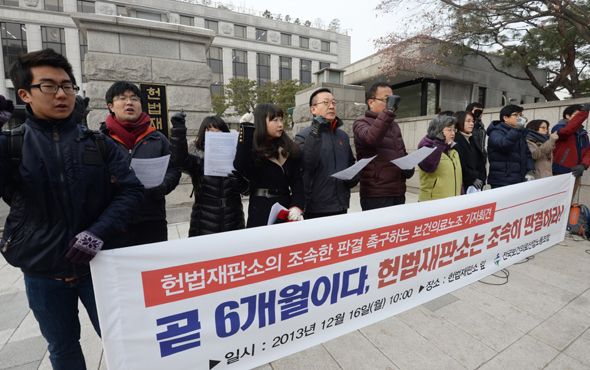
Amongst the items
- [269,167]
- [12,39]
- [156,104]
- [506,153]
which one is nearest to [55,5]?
[12,39]

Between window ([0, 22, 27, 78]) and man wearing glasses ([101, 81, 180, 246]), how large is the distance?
113 ft

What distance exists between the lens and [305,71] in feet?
140

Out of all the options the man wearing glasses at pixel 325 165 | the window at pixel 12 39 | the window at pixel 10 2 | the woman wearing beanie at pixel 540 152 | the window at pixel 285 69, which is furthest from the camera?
the window at pixel 285 69

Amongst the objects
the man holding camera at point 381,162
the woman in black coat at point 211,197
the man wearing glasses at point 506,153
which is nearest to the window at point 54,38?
the woman in black coat at point 211,197

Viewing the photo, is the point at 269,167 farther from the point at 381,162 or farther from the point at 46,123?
the point at 46,123

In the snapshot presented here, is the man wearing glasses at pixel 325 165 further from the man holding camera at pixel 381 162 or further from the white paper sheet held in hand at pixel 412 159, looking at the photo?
the white paper sheet held in hand at pixel 412 159

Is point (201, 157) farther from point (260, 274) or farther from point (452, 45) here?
point (452, 45)

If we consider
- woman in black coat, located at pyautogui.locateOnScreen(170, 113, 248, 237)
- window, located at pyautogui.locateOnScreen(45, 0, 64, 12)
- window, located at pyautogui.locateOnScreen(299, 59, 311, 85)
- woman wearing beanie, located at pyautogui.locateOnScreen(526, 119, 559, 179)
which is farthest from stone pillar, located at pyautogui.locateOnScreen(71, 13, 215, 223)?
window, located at pyautogui.locateOnScreen(299, 59, 311, 85)

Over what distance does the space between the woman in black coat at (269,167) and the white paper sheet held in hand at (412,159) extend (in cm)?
100

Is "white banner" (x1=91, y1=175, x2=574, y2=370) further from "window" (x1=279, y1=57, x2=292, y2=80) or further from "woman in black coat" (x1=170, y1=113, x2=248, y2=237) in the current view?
"window" (x1=279, y1=57, x2=292, y2=80)

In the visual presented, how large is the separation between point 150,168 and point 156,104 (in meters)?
3.89

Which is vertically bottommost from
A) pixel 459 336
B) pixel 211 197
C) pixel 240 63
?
pixel 459 336

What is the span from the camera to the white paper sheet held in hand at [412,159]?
2678mm

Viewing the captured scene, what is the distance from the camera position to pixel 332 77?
8375 mm
